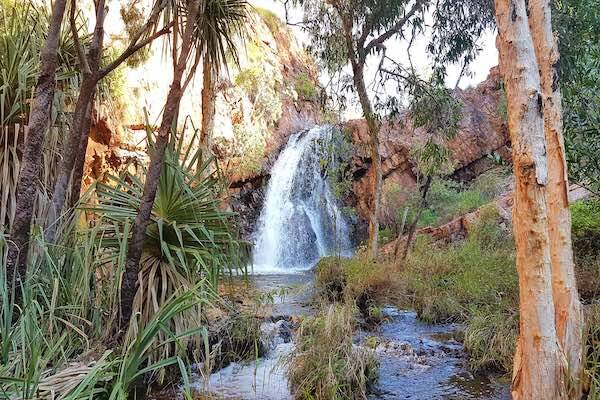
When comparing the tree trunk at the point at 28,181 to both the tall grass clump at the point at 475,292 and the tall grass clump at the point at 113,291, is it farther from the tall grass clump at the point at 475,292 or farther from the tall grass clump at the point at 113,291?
the tall grass clump at the point at 475,292

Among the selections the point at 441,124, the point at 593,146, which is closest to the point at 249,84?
the point at 441,124

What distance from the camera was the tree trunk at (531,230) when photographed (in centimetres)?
342

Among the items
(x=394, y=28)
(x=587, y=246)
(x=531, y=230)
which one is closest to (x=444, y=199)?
(x=394, y=28)

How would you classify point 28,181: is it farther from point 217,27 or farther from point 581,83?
point 581,83

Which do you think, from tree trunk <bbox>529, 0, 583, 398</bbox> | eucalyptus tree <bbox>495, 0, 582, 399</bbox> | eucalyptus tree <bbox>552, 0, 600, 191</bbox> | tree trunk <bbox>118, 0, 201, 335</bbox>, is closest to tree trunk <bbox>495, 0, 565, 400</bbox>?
eucalyptus tree <bbox>495, 0, 582, 399</bbox>

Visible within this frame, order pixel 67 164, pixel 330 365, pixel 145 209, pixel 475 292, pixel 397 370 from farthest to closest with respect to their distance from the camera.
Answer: pixel 475 292, pixel 397 370, pixel 330 365, pixel 67 164, pixel 145 209

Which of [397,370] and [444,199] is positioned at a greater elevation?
[444,199]

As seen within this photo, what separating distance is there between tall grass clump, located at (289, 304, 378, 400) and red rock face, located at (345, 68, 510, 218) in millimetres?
13285

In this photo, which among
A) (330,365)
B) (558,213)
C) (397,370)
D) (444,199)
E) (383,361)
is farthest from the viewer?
(444,199)

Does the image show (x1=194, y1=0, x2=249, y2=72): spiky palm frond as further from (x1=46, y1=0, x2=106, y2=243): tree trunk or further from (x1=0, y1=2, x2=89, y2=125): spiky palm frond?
(x1=0, y1=2, x2=89, y2=125): spiky palm frond

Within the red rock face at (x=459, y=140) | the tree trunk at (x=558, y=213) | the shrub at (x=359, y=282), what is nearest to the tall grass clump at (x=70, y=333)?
the tree trunk at (x=558, y=213)

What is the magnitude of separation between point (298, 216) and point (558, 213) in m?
13.3

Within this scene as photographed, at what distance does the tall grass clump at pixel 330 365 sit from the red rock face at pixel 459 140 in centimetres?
1328

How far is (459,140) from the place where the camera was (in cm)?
1955
